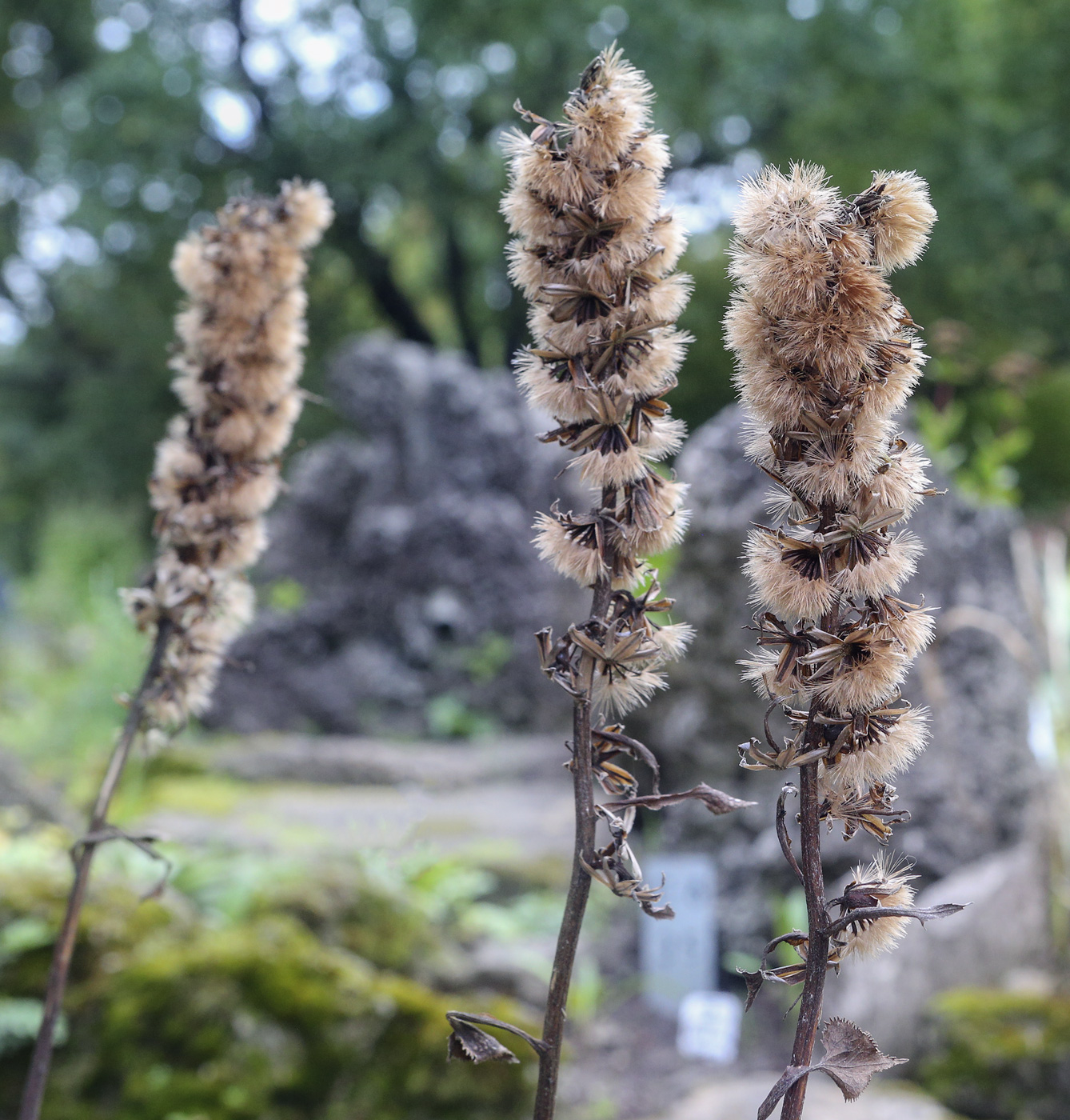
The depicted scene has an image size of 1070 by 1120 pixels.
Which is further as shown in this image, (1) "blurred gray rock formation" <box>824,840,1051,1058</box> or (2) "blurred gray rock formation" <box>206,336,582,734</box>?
(2) "blurred gray rock formation" <box>206,336,582,734</box>

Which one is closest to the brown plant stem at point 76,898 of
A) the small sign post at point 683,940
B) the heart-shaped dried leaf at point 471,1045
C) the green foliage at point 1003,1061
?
the heart-shaped dried leaf at point 471,1045

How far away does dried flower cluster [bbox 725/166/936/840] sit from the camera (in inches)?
39.8

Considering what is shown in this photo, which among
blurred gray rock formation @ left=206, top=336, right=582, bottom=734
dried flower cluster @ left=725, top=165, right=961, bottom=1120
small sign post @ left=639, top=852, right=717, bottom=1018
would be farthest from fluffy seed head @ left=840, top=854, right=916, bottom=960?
blurred gray rock formation @ left=206, top=336, right=582, bottom=734

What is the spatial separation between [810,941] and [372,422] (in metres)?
9.09

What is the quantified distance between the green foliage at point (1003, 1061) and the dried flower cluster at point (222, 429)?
272cm

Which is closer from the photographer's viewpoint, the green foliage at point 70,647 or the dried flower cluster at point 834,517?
the dried flower cluster at point 834,517

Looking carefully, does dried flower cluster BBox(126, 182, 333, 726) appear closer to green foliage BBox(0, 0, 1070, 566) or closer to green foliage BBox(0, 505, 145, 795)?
green foliage BBox(0, 505, 145, 795)

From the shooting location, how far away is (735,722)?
4.40 m

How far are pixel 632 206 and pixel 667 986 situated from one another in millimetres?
3639

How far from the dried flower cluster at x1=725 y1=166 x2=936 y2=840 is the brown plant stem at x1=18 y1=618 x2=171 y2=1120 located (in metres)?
1.12

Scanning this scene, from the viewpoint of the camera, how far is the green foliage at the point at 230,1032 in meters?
2.75

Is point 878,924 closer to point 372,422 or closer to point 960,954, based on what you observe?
point 960,954

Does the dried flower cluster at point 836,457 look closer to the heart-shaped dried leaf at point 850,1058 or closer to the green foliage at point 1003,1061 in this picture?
the heart-shaped dried leaf at point 850,1058

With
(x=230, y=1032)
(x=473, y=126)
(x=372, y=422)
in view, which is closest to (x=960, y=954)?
(x=230, y=1032)
